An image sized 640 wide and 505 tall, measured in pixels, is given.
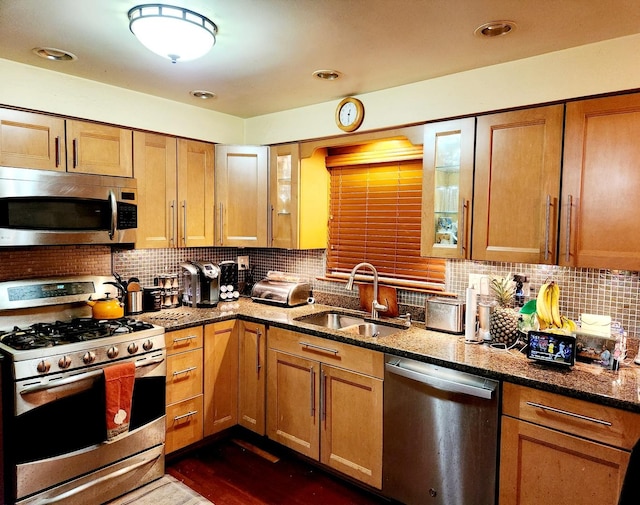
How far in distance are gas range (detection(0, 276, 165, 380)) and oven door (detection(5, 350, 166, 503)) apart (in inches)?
2.8

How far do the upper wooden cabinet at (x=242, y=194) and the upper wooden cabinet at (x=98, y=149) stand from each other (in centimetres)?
70

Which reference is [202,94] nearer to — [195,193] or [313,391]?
[195,193]

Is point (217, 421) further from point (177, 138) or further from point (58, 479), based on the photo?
point (177, 138)

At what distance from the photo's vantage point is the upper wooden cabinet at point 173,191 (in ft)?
9.77

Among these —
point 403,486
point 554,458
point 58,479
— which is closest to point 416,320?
point 403,486

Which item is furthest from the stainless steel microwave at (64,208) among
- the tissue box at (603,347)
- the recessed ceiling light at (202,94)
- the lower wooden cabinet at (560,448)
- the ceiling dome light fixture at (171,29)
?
the tissue box at (603,347)

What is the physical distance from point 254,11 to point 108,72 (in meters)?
1.25

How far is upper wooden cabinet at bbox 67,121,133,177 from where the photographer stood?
2625 millimetres

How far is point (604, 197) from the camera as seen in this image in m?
2.00

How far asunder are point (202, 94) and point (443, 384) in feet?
7.75

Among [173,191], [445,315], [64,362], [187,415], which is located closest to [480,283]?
[445,315]

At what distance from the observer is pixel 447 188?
253cm

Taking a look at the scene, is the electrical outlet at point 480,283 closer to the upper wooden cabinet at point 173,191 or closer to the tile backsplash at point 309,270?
the tile backsplash at point 309,270

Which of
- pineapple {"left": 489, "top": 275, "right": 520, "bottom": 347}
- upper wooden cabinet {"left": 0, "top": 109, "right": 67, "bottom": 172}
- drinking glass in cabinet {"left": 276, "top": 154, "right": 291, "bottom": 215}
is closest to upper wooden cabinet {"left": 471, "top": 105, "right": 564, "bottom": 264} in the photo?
pineapple {"left": 489, "top": 275, "right": 520, "bottom": 347}
